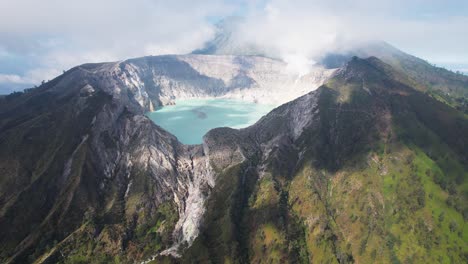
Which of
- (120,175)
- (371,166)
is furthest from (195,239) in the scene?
(371,166)

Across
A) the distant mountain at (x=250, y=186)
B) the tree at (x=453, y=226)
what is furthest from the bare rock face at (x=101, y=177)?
the tree at (x=453, y=226)

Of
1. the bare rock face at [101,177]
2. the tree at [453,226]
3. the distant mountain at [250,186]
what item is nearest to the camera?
the tree at [453,226]

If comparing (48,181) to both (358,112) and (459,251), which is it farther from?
(459,251)

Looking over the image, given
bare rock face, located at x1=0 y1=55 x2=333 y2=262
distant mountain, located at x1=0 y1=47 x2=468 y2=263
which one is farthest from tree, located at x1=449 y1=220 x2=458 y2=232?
bare rock face, located at x1=0 y1=55 x2=333 y2=262

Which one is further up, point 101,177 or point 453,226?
point 101,177

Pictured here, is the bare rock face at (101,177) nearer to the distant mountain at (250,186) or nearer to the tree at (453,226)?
the distant mountain at (250,186)

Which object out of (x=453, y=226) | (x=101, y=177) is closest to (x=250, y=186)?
(x=101, y=177)

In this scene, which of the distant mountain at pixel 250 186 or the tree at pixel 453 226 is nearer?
the tree at pixel 453 226

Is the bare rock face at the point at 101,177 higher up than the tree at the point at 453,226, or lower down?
higher up

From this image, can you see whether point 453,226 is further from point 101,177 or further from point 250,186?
point 101,177
